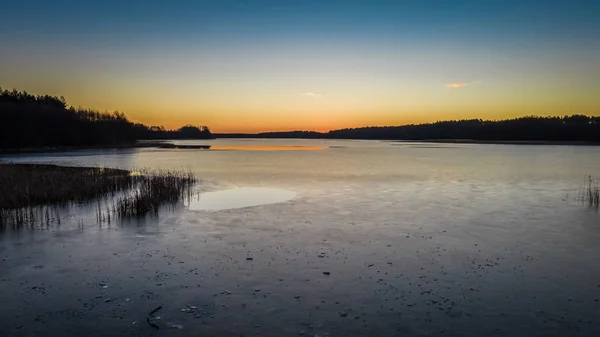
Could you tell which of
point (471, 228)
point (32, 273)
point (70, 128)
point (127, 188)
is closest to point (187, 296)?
point (32, 273)

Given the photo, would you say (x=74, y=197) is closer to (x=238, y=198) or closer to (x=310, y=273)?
(x=238, y=198)

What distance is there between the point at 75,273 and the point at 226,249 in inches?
125

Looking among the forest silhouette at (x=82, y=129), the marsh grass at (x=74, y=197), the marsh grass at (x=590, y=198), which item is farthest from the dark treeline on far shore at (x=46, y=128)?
the marsh grass at (x=590, y=198)

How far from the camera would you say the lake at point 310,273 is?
19.2ft

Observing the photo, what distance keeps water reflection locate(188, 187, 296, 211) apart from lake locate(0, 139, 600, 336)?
72 cm

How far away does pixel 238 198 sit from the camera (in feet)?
60.5

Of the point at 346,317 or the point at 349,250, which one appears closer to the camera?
the point at 346,317

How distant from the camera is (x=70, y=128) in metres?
75.9

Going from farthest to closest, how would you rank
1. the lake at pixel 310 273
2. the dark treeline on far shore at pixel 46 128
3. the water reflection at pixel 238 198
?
the dark treeline on far shore at pixel 46 128 < the water reflection at pixel 238 198 < the lake at pixel 310 273

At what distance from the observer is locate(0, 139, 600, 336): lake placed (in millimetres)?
5852

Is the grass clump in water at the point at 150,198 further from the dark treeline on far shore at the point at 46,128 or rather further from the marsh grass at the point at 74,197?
the dark treeline on far shore at the point at 46,128

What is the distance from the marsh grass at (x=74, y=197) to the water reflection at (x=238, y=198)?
1174 millimetres

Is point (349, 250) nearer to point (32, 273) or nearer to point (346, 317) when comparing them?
point (346, 317)

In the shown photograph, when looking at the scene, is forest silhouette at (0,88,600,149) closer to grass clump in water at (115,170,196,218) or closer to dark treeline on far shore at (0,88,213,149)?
dark treeline on far shore at (0,88,213,149)
